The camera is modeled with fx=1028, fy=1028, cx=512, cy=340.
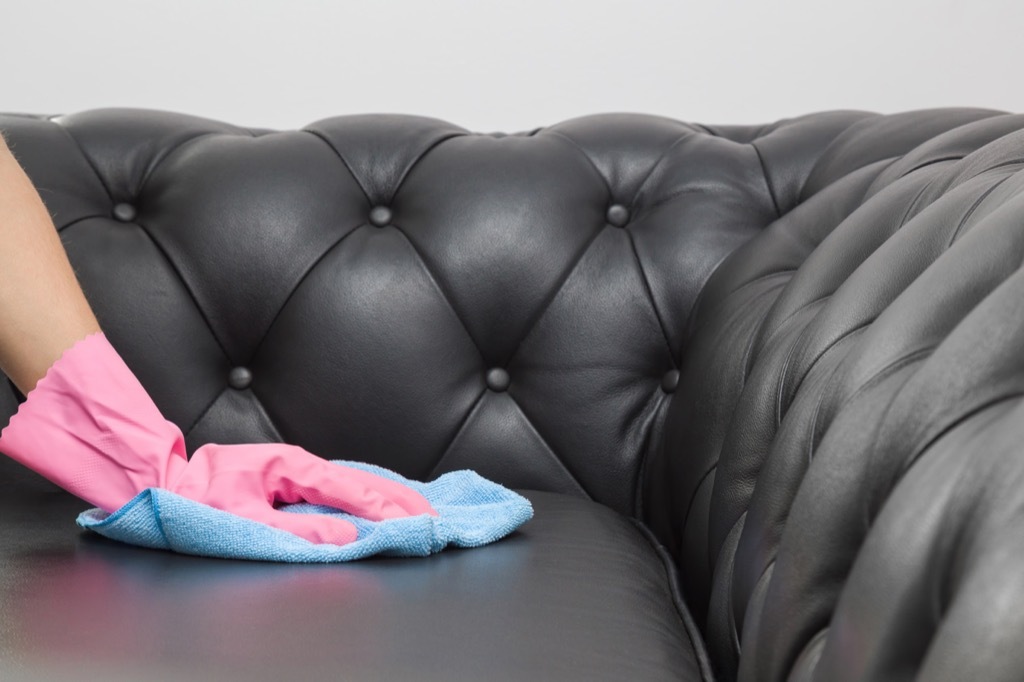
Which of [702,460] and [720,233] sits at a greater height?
[720,233]

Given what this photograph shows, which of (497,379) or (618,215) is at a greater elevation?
(618,215)

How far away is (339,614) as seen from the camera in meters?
0.67

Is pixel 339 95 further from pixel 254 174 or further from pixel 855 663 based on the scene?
pixel 855 663

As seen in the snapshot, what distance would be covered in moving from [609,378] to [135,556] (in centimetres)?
59

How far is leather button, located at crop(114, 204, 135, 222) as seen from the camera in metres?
1.26

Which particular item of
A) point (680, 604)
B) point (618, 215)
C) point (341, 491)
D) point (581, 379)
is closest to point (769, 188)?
point (618, 215)

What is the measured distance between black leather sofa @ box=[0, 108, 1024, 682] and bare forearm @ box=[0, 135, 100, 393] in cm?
15

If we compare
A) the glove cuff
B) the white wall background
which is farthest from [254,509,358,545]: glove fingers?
the white wall background

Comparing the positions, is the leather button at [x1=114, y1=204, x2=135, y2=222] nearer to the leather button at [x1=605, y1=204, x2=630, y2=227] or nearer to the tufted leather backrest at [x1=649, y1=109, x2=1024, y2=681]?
the leather button at [x1=605, y1=204, x2=630, y2=227]

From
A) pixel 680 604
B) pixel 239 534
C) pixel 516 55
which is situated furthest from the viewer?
pixel 516 55

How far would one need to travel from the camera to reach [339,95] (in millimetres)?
1586

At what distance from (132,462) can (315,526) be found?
175 millimetres

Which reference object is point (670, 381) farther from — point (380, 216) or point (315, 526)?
point (315, 526)

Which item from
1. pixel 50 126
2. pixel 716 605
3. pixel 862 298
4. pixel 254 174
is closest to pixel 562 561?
pixel 716 605
